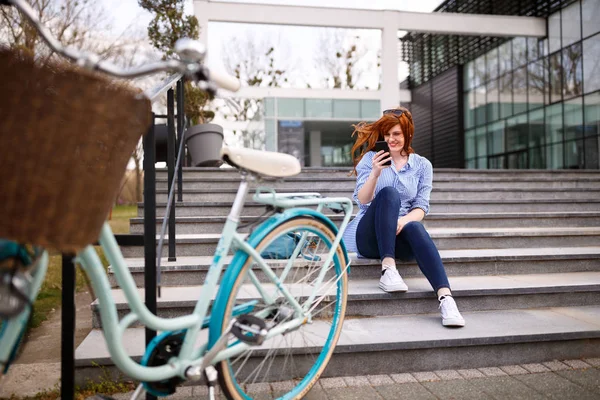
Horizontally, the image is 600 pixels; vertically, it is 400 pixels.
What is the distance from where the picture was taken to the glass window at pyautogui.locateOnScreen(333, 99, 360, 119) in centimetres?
1291

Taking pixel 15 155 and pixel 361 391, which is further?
pixel 361 391

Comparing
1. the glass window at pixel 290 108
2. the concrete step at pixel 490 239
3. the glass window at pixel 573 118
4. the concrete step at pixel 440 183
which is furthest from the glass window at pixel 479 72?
the concrete step at pixel 490 239

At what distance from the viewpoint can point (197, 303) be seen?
4.58 feet

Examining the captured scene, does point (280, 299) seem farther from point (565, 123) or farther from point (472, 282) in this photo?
point (565, 123)

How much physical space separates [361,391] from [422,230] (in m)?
0.97

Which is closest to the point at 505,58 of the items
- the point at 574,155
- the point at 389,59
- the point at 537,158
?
the point at 537,158

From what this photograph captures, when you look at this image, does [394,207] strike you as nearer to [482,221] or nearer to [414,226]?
[414,226]

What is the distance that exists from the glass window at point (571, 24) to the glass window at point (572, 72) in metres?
0.20

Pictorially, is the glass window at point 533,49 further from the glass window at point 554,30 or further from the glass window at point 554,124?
the glass window at point 554,124

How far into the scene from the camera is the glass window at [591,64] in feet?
34.7

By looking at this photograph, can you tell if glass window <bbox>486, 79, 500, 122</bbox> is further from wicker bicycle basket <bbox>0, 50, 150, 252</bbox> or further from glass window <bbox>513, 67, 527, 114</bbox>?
wicker bicycle basket <bbox>0, 50, 150, 252</bbox>

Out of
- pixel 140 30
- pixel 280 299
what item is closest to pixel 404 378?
pixel 280 299

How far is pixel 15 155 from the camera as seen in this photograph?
868 mm

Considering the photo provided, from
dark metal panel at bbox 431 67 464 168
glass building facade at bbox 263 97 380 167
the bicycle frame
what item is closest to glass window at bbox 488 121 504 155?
dark metal panel at bbox 431 67 464 168
